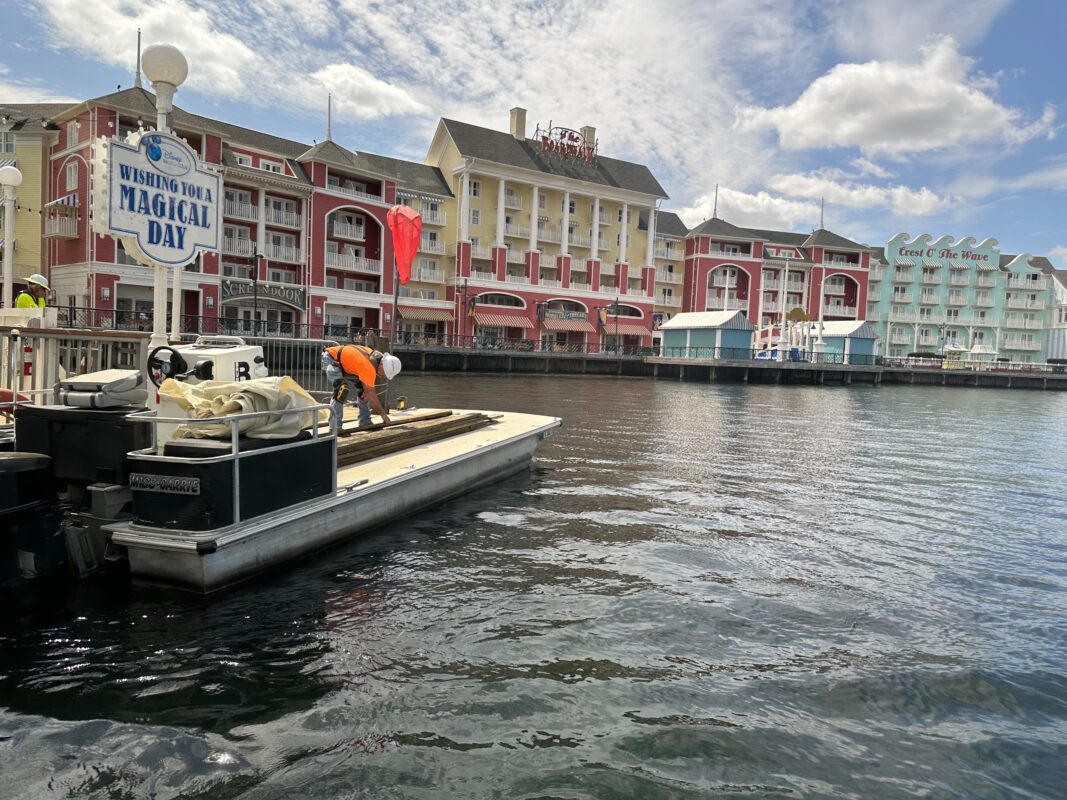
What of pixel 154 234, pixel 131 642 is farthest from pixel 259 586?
pixel 154 234

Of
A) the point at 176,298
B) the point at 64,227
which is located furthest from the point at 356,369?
the point at 64,227

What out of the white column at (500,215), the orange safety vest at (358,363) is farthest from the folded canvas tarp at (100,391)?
the white column at (500,215)

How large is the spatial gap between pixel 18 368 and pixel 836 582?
26.7ft

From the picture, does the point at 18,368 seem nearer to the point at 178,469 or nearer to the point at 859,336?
the point at 178,469

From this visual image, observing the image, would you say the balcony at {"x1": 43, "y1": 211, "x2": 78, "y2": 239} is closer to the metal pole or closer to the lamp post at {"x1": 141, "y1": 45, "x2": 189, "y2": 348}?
the metal pole

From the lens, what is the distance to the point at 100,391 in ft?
19.4

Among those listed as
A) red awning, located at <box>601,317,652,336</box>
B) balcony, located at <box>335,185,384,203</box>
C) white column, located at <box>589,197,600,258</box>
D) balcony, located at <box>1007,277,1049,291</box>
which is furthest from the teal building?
balcony, located at <box>335,185,384,203</box>

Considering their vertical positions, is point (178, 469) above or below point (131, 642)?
above

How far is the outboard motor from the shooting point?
5402 mm

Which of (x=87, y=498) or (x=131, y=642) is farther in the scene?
(x=87, y=498)

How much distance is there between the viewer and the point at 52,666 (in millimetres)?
4375

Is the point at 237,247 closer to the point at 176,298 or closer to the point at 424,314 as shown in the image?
the point at 424,314

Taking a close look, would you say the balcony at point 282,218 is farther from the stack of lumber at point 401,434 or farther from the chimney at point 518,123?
the stack of lumber at point 401,434

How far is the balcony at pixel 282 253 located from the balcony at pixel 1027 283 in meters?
79.6
